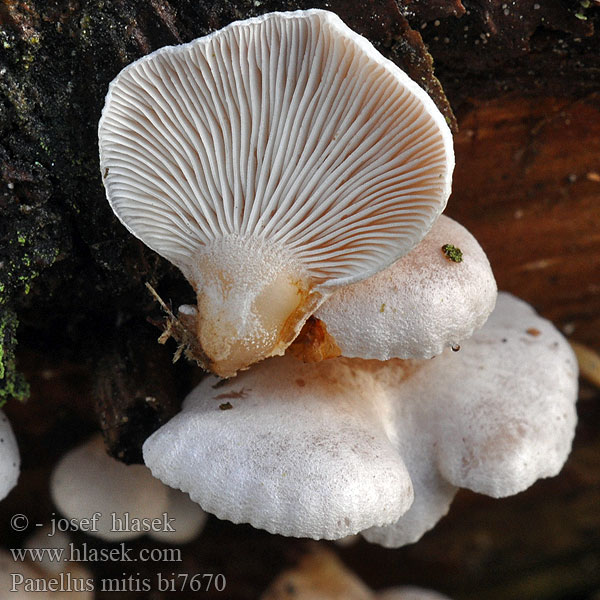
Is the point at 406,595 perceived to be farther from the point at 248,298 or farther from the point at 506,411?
the point at 248,298

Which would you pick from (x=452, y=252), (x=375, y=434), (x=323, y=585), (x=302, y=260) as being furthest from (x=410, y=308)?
(x=323, y=585)

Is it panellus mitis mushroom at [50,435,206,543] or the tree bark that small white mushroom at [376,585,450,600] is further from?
panellus mitis mushroom at [50,435,206,543]

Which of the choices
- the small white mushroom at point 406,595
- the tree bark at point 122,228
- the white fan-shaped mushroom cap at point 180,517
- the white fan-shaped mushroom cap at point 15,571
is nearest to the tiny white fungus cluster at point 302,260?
the tree bark at point 122,228

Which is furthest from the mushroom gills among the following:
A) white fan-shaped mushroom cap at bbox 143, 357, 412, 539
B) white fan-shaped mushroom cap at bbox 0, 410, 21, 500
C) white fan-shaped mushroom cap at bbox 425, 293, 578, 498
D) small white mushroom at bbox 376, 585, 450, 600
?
small white mushroom at bbox 376, 585, 450, 600

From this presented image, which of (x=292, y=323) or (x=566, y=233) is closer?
(x=292, y=323)

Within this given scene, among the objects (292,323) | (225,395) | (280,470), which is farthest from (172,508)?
(292,323)

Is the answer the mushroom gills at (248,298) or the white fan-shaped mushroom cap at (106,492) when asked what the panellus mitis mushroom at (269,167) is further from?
the white fan-shaped mushroom cap at (106,492)

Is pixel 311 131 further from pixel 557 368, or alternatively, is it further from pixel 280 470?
pixel 557 368
